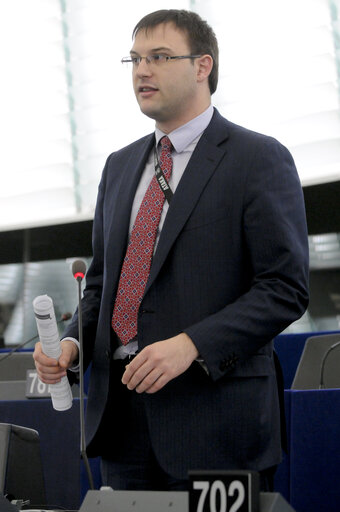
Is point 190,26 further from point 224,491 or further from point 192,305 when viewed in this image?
point 224,491

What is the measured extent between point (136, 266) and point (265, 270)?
0.29 metres

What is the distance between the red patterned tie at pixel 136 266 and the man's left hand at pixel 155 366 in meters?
0.18

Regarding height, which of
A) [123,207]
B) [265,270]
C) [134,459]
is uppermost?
[123,207]

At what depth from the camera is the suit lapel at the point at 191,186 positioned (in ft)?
5.96

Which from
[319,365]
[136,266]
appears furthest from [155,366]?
[319,365]

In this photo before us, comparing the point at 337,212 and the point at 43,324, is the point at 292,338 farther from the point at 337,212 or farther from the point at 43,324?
the point at 43,324

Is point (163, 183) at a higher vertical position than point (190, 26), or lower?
lower

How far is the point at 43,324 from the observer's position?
1.62 meters

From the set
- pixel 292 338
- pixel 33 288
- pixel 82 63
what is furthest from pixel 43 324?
pixel 82 63

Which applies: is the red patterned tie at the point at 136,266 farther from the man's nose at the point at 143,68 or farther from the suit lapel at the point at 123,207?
the man's nose at the point at 143,68

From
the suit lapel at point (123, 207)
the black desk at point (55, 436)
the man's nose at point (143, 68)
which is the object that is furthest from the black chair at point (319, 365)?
the man's nose at point (143, 68)

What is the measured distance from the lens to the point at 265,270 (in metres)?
1.81

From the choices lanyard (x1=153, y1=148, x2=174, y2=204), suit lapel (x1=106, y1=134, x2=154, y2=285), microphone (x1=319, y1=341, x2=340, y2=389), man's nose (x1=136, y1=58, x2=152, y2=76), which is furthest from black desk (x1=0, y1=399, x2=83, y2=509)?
man's nose (x1=136, y1=58, x2=152, y2=76)

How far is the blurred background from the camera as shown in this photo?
17.2ft
